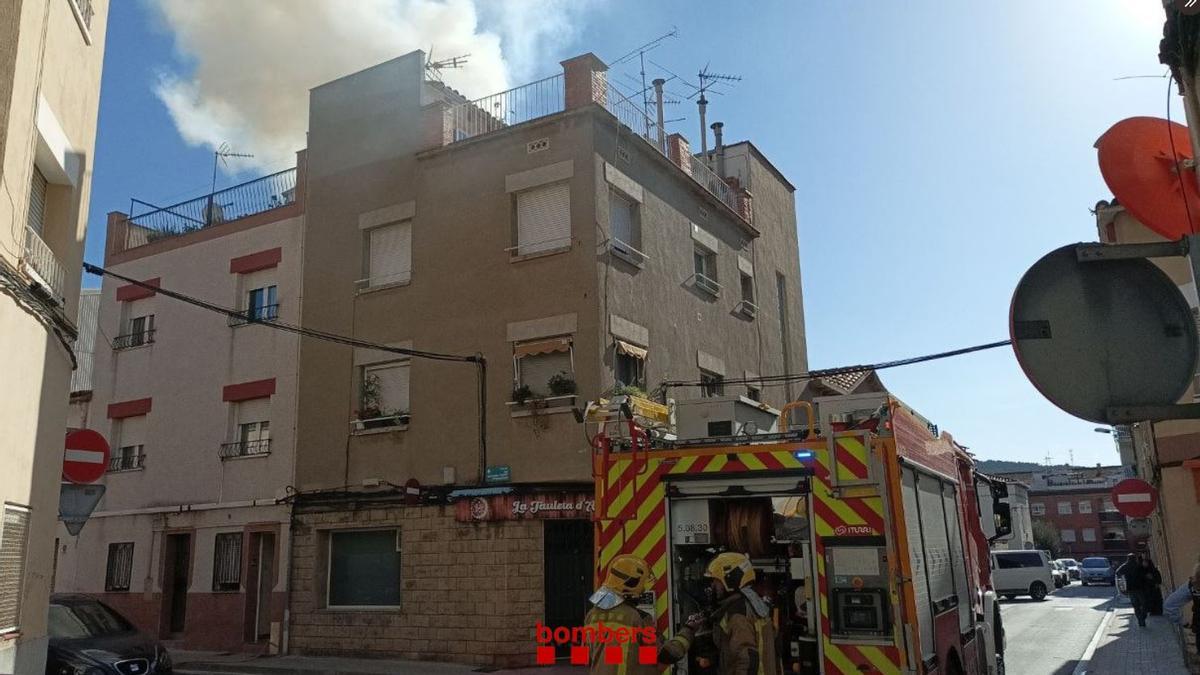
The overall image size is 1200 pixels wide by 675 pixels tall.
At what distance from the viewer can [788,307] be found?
75.0 ft

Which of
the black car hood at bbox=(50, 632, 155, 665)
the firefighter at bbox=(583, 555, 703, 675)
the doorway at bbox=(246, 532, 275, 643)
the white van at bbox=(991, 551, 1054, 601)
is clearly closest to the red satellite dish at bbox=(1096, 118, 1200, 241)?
the firefighter at bbox=(583, 555, 703, 675)

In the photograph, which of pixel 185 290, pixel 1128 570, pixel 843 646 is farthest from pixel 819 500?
pixel 185 290

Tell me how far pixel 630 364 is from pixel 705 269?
426 cm

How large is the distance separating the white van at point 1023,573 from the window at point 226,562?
23817 millimetres

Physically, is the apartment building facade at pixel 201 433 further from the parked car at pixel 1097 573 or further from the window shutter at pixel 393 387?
the parked car at pixel 1097 573

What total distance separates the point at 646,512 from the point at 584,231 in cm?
915

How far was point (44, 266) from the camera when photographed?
26.8ft

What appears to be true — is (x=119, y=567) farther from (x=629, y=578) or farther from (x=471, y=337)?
(x=629, y=578)

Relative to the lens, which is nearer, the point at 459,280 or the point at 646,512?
the point at 646,512

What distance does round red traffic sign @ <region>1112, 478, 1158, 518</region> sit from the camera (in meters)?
13.5

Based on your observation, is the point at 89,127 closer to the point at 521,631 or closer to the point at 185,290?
the point at 521,631

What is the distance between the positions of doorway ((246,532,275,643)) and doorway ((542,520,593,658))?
5953 millimetres

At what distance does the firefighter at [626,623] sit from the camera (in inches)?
201

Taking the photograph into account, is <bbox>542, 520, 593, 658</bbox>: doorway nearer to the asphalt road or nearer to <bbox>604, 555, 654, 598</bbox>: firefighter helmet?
the asphalt road
